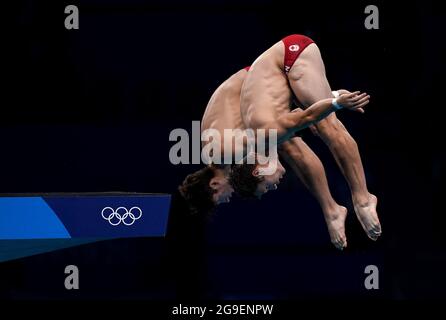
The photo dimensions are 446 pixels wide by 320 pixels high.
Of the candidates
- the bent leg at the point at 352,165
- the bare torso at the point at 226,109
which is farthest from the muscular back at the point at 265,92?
the bent leg at the point at 352,165

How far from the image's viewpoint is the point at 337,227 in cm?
508

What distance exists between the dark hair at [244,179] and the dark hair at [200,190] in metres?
0.20

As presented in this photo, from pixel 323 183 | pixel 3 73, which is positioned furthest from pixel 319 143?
pixel 3 73

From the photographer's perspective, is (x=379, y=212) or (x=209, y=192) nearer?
(x=209, y=192)

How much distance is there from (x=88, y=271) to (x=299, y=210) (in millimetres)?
1747

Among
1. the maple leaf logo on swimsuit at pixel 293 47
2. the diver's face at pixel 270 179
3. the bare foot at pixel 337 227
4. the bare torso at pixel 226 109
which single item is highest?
the maple leaf logo on swimsuit at pixel 293 47

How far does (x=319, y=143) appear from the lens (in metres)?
6.47

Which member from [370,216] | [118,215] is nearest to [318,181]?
[370,216]

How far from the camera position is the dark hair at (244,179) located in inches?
199

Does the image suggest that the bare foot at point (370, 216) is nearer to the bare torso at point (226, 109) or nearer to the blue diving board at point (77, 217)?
the bare torso at point (226, 109)

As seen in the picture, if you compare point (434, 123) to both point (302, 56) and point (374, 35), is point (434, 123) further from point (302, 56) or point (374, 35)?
point (302, 56)

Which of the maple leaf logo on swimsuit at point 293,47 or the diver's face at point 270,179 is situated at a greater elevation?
the maple leaf logo on swimsuit at point 293,47

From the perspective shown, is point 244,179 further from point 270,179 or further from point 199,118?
point 199,118

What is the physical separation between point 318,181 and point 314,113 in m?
0.68
